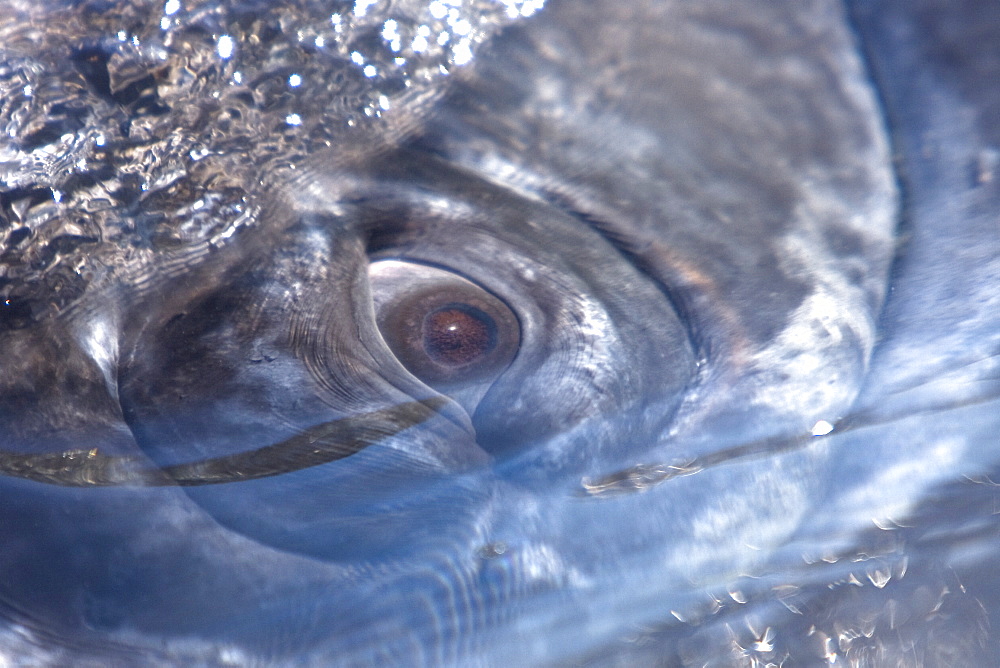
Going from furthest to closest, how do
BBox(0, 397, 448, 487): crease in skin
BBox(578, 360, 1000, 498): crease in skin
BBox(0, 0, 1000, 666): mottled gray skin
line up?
BBox(578, 360, 1000, 498): crease in skin, BBox(0, 397, 448, 487): crease in skin, BBox(0, 0, 1000, 666): mottled gray skin

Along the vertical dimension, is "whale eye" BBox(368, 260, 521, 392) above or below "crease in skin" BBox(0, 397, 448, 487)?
above

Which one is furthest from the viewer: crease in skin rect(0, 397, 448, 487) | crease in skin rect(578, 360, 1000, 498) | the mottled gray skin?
crease in skin rect(578, 360, 1000, 498)

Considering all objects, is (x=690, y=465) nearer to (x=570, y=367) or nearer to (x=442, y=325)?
(x=570, y=367)

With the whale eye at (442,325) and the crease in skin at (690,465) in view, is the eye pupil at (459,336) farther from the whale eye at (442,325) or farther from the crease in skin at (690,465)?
the crease in skin at (690,465)

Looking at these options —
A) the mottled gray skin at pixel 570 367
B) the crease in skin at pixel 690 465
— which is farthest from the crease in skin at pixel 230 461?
the crease in skin at pixel 690 465

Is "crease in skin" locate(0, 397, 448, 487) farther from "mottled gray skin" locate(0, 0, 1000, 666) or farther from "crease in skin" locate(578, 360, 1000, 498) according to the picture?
"crease in skin" locate(578, 360, 1000, 498)

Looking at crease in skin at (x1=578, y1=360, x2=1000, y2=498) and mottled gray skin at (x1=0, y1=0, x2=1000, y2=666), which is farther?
crease in skin at (x1=578, y1=360, x2=1000, y2=498)

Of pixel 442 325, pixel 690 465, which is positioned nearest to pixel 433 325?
pixel 442 325

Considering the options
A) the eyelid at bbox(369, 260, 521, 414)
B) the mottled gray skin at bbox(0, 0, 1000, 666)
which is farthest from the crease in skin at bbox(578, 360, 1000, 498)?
the eyelid at bbox(369, 260, 521, 414)

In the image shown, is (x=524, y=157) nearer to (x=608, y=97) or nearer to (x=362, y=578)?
(x=608, y=97)
